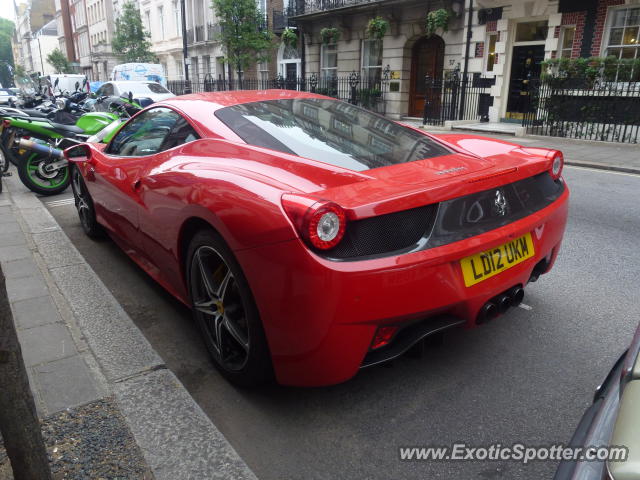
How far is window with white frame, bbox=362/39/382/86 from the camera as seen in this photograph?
21.3 meters

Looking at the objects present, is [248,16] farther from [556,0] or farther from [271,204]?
[271,204]

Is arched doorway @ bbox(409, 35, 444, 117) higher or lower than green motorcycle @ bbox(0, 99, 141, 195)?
higher

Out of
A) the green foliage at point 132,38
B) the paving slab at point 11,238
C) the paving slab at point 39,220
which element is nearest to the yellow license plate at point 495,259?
the paving slab at point 11,238

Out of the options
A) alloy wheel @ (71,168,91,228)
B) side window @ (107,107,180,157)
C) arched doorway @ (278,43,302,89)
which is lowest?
alloy wheel @ (71,168,91,228)

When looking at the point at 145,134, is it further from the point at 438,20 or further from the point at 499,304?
the point at 438,20

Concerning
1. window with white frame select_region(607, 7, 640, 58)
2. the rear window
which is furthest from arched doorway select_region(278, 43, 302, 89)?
the rear window

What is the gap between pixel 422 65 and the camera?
20.2 metres

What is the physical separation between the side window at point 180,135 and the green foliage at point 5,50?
4773 inches

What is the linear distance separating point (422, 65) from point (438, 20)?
9.60 ft

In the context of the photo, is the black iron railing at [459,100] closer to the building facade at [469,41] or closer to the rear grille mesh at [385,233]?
the building facade at [469,41]

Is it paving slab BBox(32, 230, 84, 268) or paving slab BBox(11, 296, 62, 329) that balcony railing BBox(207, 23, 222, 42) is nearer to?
paving slab BBox(32, 230, 84, 268)

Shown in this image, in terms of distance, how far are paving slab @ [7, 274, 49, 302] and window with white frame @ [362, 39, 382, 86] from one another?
19161 mm

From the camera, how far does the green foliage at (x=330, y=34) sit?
22.2 m

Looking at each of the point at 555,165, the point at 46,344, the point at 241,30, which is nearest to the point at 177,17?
the point at 241,30
